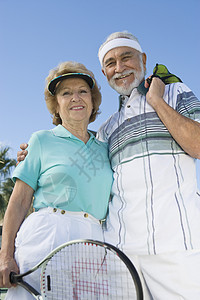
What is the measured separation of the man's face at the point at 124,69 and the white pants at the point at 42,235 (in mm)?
1225

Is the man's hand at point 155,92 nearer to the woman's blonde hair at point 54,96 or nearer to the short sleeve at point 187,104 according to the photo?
the short sleeve at point 187,104

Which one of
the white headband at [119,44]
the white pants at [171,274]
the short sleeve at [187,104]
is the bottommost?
the white pants at [171,274]

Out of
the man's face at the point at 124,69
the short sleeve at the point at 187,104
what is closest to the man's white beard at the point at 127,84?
the man's face at the point at 124,69

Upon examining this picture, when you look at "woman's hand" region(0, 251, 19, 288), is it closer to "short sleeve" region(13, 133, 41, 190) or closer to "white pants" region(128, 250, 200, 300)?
"short sleeve" region(13, 133, 41, 190)

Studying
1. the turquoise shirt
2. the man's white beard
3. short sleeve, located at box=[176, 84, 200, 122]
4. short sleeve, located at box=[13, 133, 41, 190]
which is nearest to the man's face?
the man's white beard

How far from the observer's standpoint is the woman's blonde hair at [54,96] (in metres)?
3.09


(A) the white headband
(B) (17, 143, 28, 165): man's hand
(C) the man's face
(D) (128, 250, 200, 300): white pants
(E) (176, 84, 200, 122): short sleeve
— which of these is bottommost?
(D) (128, 250, 200, 300): white pants

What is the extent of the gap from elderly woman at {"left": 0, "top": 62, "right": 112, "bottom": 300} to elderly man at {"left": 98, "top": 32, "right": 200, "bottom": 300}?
7.2 inches

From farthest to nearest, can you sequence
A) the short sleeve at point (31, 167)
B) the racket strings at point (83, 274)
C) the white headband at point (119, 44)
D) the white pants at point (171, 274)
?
the white headband at point (119, 44) → the short sleeve at point (31, 167) → the racket strings at point (83, 274) → the white pants at point (171, 274)

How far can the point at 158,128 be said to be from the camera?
8.68ft

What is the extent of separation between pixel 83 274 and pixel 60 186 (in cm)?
65

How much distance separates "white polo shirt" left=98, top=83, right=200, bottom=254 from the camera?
Result: 7.62 ft

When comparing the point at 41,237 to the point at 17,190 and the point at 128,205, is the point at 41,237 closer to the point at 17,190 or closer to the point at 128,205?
the point at 17,190

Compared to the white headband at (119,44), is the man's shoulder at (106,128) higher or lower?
lower
